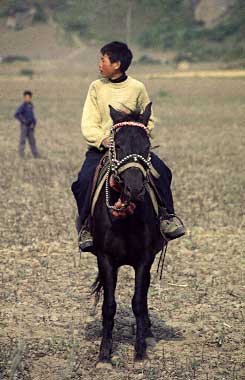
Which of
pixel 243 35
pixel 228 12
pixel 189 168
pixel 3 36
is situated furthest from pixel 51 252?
pixel 3 36

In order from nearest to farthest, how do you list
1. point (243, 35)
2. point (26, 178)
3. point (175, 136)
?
point (26, 178), point (175, 136), point (243, 35)

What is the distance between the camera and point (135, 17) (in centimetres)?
→ 10181

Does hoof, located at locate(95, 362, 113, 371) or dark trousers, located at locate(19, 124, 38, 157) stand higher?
dark trousers, located at locate(19, 124, 38, 157)

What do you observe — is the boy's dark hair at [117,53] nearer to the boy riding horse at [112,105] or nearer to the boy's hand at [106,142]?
the boy riding horse at [112,105]

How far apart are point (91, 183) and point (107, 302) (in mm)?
1014

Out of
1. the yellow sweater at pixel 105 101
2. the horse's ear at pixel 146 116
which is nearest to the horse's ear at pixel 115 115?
Answer: the horse's ear at pixel 146 116

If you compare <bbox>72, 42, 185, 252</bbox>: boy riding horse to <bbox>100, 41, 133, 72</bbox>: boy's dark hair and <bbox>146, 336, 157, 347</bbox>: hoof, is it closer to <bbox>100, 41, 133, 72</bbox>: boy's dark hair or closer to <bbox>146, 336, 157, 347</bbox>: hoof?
<bbox>100, 41, 133, 72</bbox>: boy's dark hair

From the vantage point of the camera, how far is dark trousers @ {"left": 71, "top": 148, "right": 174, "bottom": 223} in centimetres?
712

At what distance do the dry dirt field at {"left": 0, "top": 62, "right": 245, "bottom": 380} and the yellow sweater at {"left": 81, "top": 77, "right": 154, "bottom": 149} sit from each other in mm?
1782

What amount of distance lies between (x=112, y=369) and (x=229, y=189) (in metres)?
9.12

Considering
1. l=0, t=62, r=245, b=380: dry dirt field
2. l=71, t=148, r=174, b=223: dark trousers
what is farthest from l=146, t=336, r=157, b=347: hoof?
l=71, t=148, r=174, b=223: dark trousers

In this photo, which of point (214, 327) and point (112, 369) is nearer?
point (112, 369)

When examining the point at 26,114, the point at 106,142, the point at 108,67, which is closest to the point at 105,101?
the point at 108,67

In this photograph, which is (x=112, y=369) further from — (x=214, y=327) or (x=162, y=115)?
(x=162, y=115)
